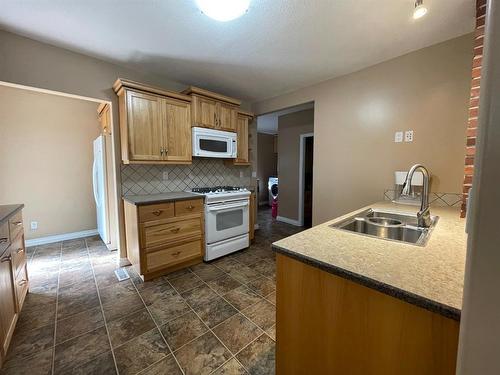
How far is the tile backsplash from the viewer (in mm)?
2730

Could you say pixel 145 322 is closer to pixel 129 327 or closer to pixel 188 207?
pixel 129 327

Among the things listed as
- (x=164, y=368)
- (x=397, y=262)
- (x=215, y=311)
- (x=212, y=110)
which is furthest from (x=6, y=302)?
(x=212, y=110)

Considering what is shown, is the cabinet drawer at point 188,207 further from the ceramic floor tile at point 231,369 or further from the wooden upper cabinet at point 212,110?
the ceramic floor tile at point 231,369

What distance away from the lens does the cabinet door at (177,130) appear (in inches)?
104

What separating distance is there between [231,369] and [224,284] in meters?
0.97

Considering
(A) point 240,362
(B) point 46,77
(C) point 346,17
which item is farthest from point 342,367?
(B) point 46,77

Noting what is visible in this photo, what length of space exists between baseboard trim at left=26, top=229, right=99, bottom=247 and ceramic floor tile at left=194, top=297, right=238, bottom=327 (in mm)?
3073

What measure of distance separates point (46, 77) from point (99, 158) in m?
1.17

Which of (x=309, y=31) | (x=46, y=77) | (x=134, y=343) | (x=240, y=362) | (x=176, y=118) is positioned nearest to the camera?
(x=240, y=362)

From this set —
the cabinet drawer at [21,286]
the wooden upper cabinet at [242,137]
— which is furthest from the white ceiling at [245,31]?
the cabinet drawer at [21,286]

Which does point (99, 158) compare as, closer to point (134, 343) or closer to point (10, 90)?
point (10, 90)

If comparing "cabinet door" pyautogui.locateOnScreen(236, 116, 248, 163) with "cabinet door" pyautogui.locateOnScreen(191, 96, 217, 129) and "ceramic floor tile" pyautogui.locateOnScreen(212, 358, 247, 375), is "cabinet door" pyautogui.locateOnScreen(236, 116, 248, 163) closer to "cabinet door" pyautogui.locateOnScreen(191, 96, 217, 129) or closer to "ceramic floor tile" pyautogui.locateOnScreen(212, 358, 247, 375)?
"cabinet door" pyautogui.locateOnScreen(191, 96, 217, 129)

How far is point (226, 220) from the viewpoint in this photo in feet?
9.57

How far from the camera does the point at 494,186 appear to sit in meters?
0.31
